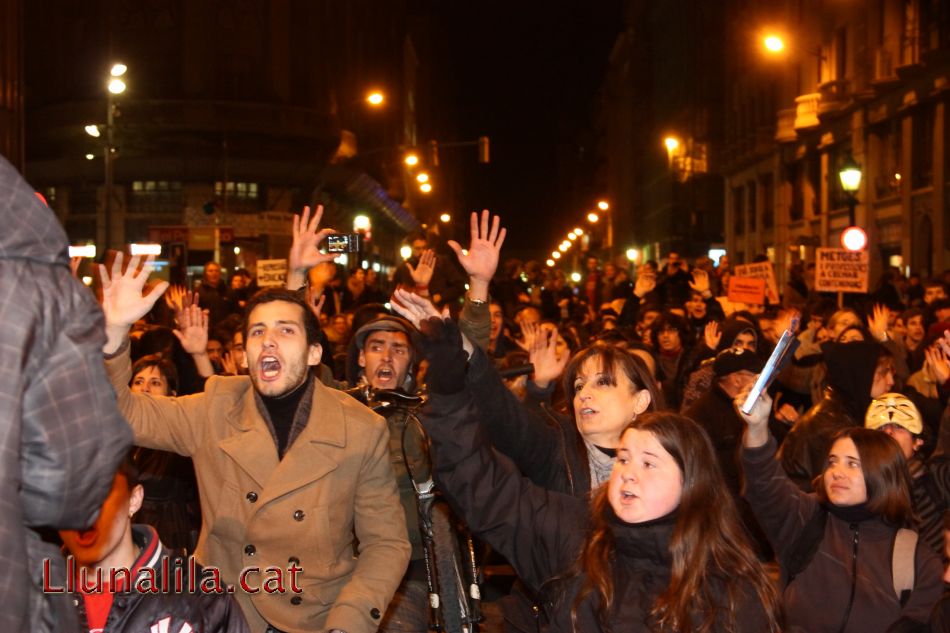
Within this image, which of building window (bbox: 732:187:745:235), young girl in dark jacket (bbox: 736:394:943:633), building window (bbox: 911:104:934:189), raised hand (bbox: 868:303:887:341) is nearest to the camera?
young girl in dark jacket (bbox: 736:394:943:633)

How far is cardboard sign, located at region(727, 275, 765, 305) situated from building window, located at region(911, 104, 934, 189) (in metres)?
14.7

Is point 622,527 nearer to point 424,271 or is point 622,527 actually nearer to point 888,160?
point 424,271

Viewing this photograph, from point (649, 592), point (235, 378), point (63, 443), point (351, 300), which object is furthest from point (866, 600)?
point (351, 300)

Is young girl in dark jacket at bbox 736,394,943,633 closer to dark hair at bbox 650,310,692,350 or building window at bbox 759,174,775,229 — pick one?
dark hair at bbox 650,310,692,350

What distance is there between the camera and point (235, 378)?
16.7ft

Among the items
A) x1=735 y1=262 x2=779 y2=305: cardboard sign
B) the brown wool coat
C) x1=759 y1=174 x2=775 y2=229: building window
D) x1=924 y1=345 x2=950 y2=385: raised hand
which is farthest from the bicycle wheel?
x1=759 y1=174 x2=775 y2=229: building window

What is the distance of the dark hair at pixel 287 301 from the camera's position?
491 centimetres

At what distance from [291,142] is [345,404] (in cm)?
4545

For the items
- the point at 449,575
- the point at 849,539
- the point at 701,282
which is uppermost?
the point at 701,282

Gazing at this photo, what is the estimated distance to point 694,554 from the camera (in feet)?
12.1

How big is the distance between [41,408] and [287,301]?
8.17ft

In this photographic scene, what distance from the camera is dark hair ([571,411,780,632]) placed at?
360 cm

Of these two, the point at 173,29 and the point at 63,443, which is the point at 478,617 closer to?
the point at 63,443

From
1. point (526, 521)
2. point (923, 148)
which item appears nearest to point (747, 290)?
point (526, 521)
